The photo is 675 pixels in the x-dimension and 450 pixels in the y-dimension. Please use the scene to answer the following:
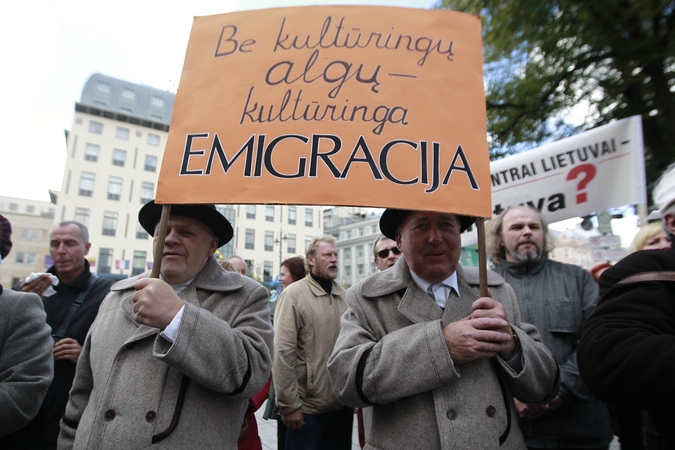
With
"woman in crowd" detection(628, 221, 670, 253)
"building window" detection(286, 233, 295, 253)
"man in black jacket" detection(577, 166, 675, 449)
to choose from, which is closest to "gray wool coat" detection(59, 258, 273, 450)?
"man in black jacket" detection(577, 166, 675, 449)

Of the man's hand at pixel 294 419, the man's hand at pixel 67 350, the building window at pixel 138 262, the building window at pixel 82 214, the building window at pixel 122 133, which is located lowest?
the man's hand at pixel 294 419

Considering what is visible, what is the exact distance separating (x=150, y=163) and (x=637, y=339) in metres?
51.4

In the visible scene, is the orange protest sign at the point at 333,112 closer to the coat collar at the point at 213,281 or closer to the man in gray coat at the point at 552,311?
the coat collar at the point at 213,281

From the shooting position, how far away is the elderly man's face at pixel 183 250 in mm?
1971

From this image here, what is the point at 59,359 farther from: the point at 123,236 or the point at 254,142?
the point at 123,236

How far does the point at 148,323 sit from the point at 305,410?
2.27m


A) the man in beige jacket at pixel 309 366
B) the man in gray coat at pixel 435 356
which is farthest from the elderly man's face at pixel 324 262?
the man in gray coat at pixel 435 356

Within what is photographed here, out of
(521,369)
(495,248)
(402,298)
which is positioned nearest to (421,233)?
(402,298)

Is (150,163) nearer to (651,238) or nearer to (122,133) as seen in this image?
(122,133)

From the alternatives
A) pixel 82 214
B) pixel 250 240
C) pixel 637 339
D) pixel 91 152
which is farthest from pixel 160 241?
pixel 91 152

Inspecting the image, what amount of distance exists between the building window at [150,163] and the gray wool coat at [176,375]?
49395 mm

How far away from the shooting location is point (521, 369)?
5.43 ft

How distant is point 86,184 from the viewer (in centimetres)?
4194

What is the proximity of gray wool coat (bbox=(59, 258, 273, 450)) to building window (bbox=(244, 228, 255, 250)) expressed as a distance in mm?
47802
